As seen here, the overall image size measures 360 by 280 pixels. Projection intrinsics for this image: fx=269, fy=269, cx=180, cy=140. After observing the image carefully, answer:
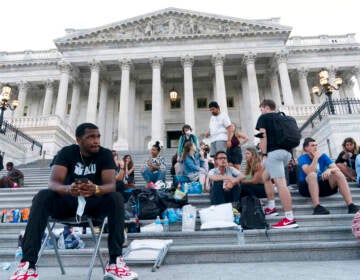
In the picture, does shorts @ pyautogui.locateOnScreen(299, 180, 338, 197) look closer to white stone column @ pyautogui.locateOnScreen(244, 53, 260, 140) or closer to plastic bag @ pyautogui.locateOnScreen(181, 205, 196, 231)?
plastic bag @ pyautogui.locateOnScreen(181, 205, 196, 231)

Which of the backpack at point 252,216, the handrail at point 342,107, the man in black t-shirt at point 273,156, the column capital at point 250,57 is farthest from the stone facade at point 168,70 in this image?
the backpack at point 252,216

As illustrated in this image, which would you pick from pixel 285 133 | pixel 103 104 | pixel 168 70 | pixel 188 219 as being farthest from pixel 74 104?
pixel 285 133

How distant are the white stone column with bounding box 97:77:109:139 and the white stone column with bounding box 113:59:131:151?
12.8 feet

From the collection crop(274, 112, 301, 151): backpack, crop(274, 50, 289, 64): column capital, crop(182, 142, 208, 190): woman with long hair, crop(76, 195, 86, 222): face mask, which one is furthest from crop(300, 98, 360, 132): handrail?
crop(76, 195, 86, 222): face mask

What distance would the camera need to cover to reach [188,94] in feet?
80.4

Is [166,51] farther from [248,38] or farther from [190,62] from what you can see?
[248,38]

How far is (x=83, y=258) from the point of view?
380 centimetres

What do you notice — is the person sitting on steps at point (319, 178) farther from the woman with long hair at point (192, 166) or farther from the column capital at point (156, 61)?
the column capital at point (156, 61)

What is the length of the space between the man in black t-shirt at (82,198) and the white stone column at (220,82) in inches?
807

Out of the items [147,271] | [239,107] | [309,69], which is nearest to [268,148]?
[147,271]

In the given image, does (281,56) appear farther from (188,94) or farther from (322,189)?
(322,189)

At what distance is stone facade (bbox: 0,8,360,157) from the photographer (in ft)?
80.5

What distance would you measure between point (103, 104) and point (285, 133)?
25253 mm

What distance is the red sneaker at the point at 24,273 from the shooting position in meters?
2.40
